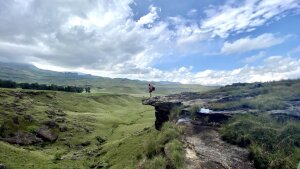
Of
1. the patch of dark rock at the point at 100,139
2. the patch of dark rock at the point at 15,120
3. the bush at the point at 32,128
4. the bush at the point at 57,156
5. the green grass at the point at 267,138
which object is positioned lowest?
the bush at the point at 57,156

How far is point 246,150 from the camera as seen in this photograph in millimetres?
33875

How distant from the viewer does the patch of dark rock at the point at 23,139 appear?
105 metres

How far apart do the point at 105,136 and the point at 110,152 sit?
40.2 meters

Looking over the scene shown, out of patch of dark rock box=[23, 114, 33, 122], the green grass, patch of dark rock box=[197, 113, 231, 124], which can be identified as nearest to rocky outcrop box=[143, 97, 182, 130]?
patch of dark rock box=[197, 113, 231, 124]

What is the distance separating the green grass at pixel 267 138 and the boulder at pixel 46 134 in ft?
296

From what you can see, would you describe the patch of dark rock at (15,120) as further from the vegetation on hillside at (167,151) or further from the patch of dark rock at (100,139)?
the vegetation on hillside at (167,151)

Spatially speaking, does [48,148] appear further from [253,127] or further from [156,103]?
[253,127]

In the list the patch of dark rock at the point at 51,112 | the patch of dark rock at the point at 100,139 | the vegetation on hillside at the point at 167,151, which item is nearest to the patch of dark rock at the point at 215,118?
the vegetation on hillside at the point at 167,151

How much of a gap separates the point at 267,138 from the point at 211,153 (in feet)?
19.4

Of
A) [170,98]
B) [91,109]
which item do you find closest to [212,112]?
[170,98]

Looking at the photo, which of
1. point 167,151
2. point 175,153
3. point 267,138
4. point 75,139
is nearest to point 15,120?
point 75,139

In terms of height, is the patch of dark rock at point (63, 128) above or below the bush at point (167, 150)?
below

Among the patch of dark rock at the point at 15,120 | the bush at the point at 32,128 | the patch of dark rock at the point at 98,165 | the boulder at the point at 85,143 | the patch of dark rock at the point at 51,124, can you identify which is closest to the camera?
the patch of dark rock at the point at 98,165

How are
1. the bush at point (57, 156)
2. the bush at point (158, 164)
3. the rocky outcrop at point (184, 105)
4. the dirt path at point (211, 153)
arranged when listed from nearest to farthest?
the dirt path at point (211, 153), the bush at point (158, 164), the rocky outcrop at point (184, 105), the bush at point (57, 156)
